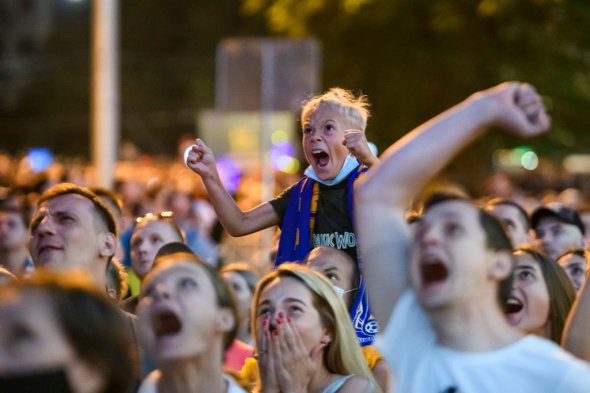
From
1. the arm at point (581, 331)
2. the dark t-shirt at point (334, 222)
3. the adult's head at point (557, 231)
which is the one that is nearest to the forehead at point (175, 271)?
the arm at point (581, 331)

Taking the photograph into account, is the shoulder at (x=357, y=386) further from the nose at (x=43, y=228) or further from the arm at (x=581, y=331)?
the nose at (x=43, y=228)

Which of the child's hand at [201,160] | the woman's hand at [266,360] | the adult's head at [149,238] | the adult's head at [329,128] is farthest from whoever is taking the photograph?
the adult's head at [149,238]

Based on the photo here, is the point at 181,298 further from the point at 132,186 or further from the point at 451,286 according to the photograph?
the point at 132,186

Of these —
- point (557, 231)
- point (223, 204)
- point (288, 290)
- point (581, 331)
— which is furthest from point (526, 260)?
point (557, 231)

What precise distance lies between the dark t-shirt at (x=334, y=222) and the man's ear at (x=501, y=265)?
269cm

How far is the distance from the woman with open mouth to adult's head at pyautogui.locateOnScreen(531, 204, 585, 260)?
5.12 metres

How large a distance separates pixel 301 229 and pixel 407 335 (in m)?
2.88

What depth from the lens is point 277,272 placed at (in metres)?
Answer: 5.52

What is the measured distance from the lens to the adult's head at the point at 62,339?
366cm

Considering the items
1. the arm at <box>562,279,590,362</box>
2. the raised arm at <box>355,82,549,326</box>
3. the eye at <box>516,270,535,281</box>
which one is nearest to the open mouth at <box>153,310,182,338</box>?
the raised arm at <box>355,82,549,326</box>

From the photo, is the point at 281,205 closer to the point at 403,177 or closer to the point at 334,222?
the point at 334,222

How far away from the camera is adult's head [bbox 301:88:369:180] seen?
7188 millimetres

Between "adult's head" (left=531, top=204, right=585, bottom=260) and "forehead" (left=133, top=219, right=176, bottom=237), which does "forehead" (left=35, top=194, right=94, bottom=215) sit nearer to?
"forehead" (left=133, top=219, right=176, bottom=237)

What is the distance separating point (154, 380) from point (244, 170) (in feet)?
76.5
